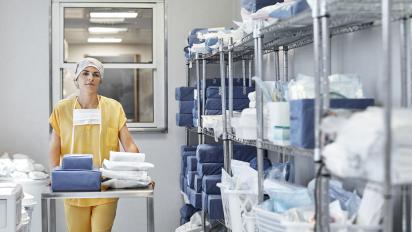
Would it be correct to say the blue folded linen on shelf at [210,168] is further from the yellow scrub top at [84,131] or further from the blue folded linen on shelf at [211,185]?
the yellow scrub top at [84,131]

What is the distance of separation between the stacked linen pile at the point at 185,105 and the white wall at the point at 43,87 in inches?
20.9

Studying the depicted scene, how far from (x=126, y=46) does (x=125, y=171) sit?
9.72ft

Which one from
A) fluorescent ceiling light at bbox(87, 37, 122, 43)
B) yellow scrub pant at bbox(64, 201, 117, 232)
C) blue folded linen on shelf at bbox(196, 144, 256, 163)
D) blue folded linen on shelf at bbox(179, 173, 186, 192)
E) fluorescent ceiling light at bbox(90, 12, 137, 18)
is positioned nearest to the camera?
yellow scrub pant at bbox(64, 201, 117, 232)

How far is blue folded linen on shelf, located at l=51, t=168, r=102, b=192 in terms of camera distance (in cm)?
339

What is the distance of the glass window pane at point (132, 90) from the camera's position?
6.01 m

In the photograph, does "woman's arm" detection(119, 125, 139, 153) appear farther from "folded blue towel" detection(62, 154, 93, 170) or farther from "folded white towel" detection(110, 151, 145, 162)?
"folded blue towel" detection(62, 154, 93, 170)

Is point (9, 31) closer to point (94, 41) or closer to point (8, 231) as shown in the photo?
point (94, 41)

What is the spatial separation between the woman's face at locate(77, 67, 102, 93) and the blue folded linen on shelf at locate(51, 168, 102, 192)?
3.19ft

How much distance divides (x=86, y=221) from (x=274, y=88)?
1688 millimetres

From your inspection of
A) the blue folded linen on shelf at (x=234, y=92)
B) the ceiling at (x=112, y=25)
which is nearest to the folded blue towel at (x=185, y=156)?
the blue folded linen on shelf at (x=234, y=92)

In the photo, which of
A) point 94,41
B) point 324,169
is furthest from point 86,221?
point 94,41

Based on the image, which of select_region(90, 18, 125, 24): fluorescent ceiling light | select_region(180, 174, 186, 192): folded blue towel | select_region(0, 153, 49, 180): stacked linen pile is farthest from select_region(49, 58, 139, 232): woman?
select_region(90, 18, 125, 24): fluorescent ceiling light

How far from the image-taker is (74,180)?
340 centimetres

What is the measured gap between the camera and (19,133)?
18.5ft
